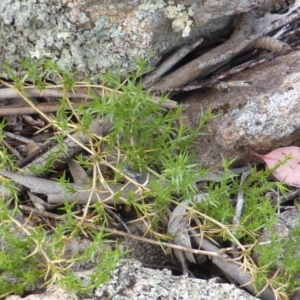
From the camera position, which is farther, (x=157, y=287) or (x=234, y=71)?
(x=234, y=71)

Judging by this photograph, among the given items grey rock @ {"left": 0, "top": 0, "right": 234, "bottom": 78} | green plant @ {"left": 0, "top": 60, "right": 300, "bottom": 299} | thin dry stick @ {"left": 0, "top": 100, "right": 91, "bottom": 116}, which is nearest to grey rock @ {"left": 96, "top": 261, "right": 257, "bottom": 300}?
green plant @ {"left": 0, "top": 60, "right": 300, "bottom": 299}

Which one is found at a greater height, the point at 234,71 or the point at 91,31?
the point at 91,31

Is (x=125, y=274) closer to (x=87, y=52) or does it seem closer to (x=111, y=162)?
(x=111, y=162)

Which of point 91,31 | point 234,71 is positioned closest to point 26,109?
point 91,31

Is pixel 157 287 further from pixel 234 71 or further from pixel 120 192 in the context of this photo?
pixel 234 71

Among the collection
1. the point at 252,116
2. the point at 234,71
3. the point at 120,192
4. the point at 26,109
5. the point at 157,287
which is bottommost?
the point at 157,287

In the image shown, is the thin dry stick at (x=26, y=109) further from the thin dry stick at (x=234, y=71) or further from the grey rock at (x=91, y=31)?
the thin dry stick at (x=234, y=71)

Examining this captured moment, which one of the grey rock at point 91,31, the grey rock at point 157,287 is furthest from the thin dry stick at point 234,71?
the grey rock at point 157,287

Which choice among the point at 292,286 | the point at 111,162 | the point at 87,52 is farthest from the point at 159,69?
the point at 292,286

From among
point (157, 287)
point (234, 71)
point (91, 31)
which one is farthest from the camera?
point (234, 71)
